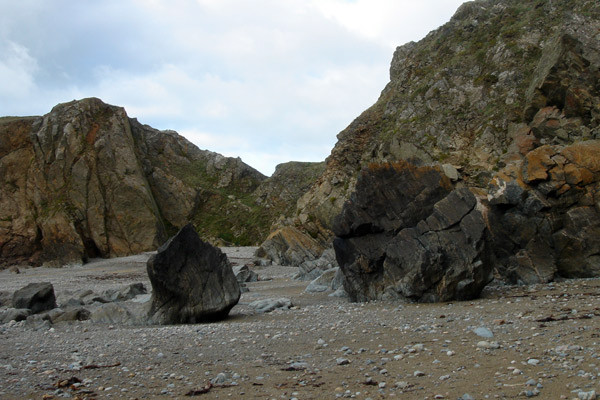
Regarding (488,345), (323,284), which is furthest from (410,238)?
(488,345)

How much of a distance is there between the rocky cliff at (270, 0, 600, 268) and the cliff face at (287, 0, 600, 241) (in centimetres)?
7

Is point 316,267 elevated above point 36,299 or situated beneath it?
elevated above

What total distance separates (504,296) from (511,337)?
15.9ft

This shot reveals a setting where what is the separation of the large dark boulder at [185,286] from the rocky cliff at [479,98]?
1471 centimetres

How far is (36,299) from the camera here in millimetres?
16312

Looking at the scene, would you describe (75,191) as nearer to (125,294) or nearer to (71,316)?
(125,294)

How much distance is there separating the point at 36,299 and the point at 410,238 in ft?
41.4

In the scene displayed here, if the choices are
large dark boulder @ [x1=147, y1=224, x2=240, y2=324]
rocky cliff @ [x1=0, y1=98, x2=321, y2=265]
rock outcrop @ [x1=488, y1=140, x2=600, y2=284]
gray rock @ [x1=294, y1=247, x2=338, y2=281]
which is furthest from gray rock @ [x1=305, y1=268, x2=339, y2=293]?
rocky cliff @ [x1=0, y1=98, x2=321, y2=265]

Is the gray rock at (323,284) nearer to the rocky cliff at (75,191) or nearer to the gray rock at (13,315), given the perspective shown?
the gray rock at (13,315)

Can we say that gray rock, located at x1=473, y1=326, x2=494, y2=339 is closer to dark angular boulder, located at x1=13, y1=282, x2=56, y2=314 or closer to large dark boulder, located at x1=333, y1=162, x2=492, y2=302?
large dark boulder, located at x1=333, y1=162, x2=492, y2=302

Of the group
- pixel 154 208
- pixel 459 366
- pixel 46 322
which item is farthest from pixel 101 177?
pixel 459 366

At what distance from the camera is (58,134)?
51906 millimetres

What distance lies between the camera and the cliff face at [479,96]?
2447 centimetres

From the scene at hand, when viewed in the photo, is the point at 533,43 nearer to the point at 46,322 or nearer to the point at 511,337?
the point at 511,337
